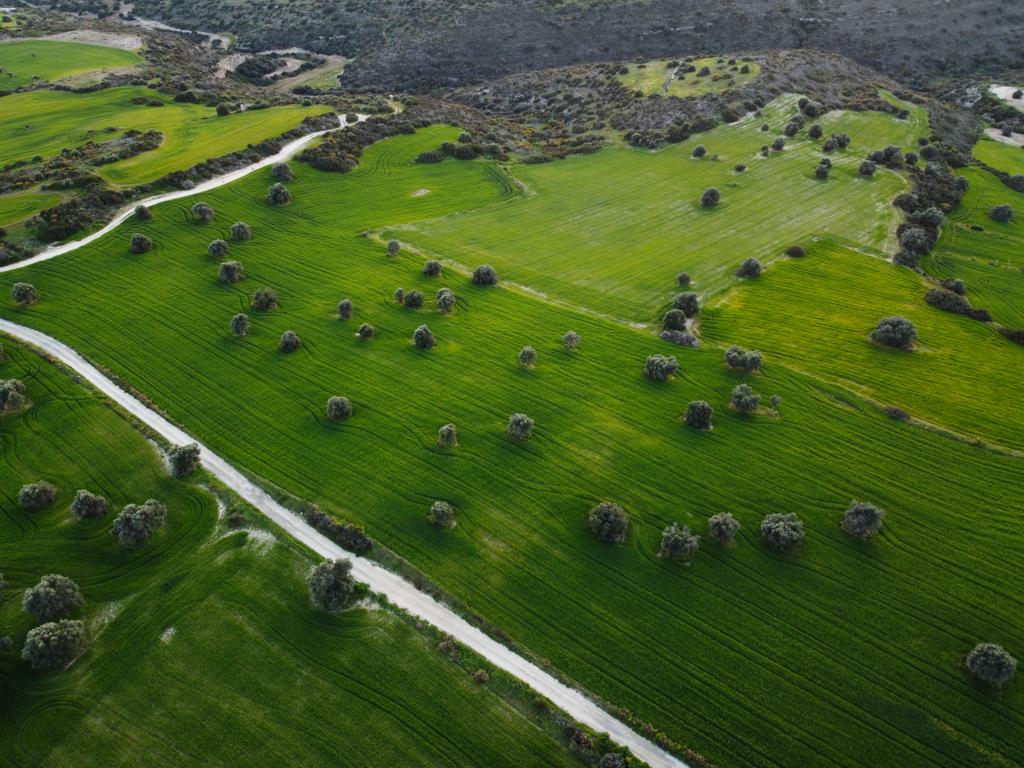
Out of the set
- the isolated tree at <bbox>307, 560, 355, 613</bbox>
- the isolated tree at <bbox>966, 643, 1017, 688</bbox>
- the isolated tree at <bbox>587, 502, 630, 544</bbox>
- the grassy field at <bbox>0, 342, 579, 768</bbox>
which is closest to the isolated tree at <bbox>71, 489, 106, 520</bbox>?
the grassy field at <bbox>0, 342, 579, 768</bbox>

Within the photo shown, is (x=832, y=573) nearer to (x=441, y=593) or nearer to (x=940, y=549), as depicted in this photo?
(x=940, y=549)

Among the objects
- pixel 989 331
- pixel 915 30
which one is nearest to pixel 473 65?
pixel 915 30

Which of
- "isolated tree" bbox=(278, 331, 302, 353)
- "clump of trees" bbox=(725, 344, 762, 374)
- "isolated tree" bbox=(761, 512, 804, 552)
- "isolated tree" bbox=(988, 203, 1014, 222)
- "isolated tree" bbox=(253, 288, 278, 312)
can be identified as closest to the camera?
"isolated tree" bbox=(761, 512, 804, 552)

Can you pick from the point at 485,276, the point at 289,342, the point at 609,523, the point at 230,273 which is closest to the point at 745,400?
the point at 609,523

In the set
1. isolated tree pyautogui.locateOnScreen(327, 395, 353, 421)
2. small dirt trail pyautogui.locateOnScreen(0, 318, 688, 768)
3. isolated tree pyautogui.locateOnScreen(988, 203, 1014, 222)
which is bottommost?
small dirt trail pyautogui.locateOnScreen(0, 318, 688, 768)

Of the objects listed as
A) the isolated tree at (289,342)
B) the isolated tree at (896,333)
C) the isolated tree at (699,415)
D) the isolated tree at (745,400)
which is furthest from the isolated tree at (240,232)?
the isolated tree at (896,333)

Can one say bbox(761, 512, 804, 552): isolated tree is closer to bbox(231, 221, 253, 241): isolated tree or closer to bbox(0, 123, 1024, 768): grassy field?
bbox(0, 123, 1024, 768): grassy field
